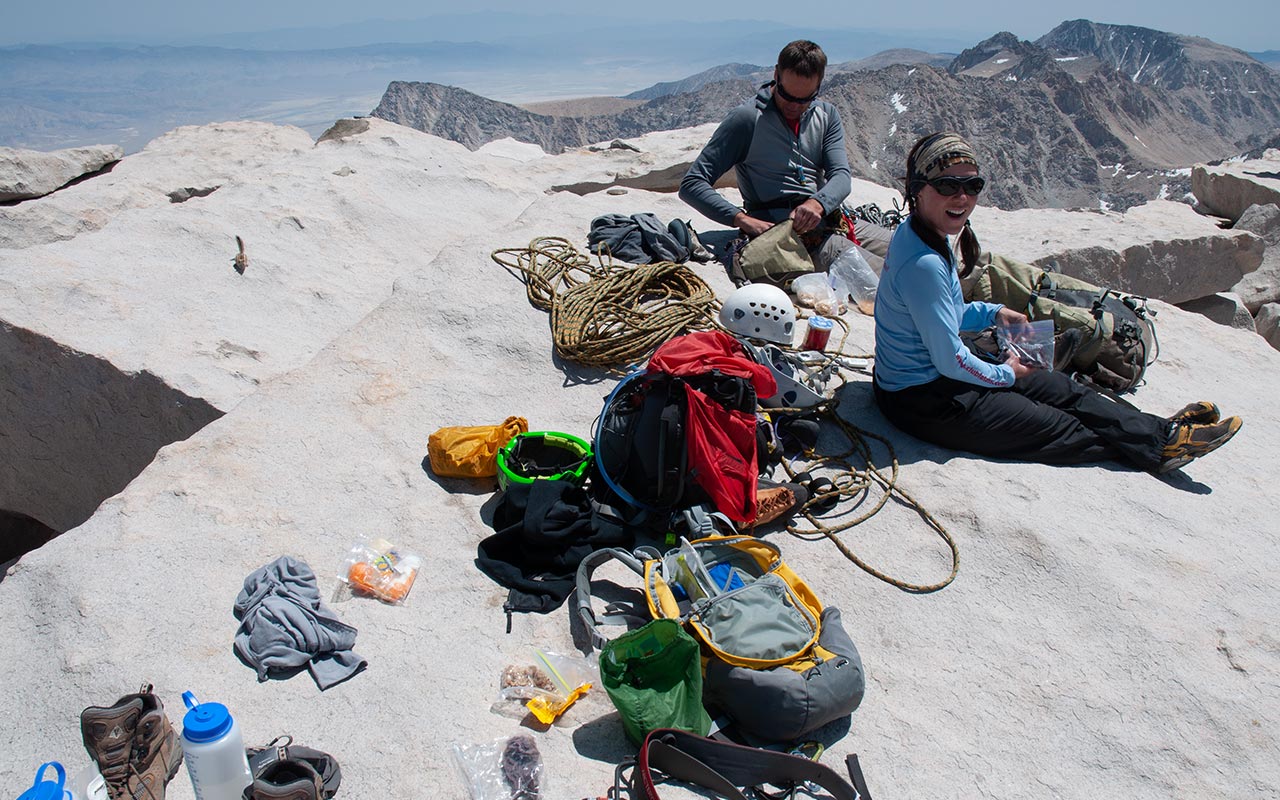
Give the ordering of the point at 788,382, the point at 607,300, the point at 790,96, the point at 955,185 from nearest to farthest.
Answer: the point at 955,185
the point at 788,382
the point at 607,300
the point at 790,96

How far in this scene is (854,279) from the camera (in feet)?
22.3

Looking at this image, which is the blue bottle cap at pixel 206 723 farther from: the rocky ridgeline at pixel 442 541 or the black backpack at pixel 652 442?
the black backpack at pixel 652 442

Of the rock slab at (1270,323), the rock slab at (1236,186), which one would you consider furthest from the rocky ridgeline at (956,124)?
the rock slab at (1270,323)

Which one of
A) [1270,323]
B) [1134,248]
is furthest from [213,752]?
[1270,323]

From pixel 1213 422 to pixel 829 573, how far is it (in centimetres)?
261

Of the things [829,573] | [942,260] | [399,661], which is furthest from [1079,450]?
[399,661]

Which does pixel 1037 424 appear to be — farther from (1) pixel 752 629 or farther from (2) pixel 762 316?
(1) pixel 752 629

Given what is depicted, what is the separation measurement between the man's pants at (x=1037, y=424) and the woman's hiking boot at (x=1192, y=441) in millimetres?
46

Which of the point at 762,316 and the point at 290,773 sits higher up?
the point at 762,316

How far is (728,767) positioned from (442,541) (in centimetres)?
190

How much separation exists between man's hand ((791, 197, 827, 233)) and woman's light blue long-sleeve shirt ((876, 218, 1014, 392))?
207cm

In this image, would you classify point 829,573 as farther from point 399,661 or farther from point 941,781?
point 399,661

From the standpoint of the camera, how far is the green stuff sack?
2809 millimetres

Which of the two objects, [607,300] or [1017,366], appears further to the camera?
[607,300]
